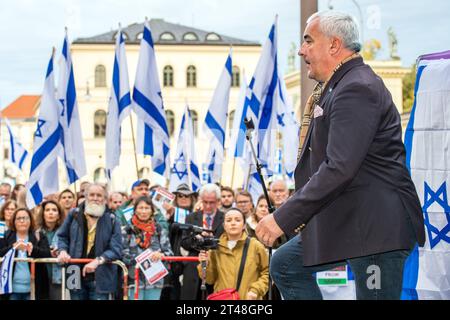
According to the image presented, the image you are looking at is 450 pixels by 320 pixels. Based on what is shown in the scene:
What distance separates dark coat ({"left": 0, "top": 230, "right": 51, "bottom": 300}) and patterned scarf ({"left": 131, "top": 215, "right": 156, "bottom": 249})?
1086mm

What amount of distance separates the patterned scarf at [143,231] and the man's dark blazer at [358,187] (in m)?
6.82

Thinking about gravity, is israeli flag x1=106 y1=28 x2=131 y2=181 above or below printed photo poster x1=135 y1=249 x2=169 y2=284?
above

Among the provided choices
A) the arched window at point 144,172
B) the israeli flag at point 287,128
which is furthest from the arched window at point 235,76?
the israeli flag at point 287,128

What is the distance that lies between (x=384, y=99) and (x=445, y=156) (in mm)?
2750

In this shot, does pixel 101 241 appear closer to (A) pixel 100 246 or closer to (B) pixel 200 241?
(A) pixel 100 246

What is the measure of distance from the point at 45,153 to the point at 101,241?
4201 millimetres

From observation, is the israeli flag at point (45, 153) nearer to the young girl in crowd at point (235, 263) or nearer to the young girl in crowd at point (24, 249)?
the young girl in crowd at point (24, 249)

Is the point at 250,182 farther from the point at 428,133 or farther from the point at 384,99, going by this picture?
the point at 384,99

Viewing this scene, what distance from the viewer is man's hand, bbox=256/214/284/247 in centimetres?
447

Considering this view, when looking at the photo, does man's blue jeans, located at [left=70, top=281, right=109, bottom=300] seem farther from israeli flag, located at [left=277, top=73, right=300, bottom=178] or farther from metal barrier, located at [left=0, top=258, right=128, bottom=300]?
israeli flag, located at [left=277, top=73, right=300, bottom=178]

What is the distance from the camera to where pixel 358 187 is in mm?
4504

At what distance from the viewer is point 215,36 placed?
88.8 m

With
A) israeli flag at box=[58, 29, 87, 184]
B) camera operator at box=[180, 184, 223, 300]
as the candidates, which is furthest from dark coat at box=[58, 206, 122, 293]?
israeli flag at box=[58, 29, 87, 184]

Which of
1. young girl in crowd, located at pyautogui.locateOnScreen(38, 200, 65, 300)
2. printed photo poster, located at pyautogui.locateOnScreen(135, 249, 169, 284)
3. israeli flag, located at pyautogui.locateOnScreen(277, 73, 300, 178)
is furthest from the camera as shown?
israeli flag, located at pyautogui.locateOnScreen(277, 73, 300, 178)
